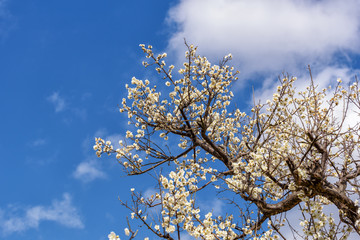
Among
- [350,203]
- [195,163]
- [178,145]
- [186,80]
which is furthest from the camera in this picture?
[178,145]

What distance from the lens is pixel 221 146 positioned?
34.8 feet

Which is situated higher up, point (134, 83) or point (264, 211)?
point (134, 83)

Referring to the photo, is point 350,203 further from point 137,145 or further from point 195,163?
point 137,145

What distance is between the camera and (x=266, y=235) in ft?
21.6

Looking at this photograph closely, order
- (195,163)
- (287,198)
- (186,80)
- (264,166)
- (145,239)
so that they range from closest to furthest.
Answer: (145,239)
(264,166)
(287,198)
(186,80)
(195,163)

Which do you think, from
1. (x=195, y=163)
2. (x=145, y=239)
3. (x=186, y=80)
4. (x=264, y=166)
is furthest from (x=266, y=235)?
(x=186, y=80)

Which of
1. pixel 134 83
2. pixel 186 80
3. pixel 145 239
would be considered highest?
pixel 134 83

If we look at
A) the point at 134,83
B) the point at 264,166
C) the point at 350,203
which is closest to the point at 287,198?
the point at 350,203

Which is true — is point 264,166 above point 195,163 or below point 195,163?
below

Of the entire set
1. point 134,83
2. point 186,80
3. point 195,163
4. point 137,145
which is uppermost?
point 134,83

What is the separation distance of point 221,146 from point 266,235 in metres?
4.29

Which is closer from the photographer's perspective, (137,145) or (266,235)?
(266,235)

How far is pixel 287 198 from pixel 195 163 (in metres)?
3.10

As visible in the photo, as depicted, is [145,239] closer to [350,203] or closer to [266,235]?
[266,235]
